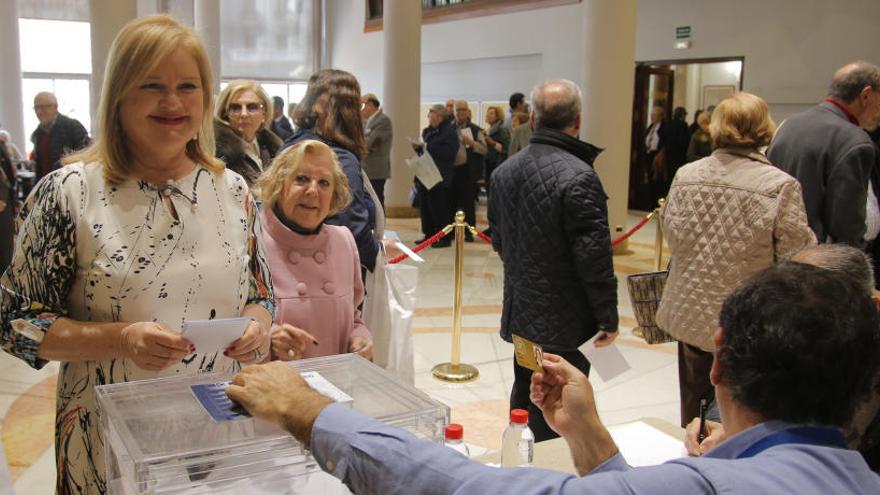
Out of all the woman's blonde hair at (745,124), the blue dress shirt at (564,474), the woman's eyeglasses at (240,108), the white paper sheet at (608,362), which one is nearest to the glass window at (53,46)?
the woman's eyeglasses at (240,108)

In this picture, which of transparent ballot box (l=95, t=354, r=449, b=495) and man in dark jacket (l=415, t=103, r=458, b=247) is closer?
transparent ballot box (l=95, t=354, r=449, b=495)

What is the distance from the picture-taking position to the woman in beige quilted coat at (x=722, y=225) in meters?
3.55

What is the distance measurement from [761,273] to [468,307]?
6527 mm

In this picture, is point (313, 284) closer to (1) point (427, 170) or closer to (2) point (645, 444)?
(2) point (645, 444)

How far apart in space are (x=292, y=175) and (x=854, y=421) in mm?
2054

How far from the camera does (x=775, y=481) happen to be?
1.07 meters

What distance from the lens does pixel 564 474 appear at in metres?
1.16

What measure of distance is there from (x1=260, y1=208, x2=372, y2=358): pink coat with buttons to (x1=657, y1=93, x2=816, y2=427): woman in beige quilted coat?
1.72 m

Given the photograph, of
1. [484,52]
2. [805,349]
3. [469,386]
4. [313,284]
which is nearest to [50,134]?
[469,386]

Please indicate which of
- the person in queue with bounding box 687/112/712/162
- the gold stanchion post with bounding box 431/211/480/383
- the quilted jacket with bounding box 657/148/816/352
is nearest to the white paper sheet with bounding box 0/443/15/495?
the quilted jacket with bounding box 657/148/816/352

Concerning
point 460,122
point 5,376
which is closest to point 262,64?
point 460,122

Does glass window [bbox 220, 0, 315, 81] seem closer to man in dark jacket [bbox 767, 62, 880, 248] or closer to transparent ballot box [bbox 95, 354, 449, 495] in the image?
man in dark jacket [bbox 767, 62, 880, 248]

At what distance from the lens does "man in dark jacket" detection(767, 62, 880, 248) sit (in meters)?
4.14

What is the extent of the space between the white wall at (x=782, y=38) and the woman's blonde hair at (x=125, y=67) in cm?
1186
